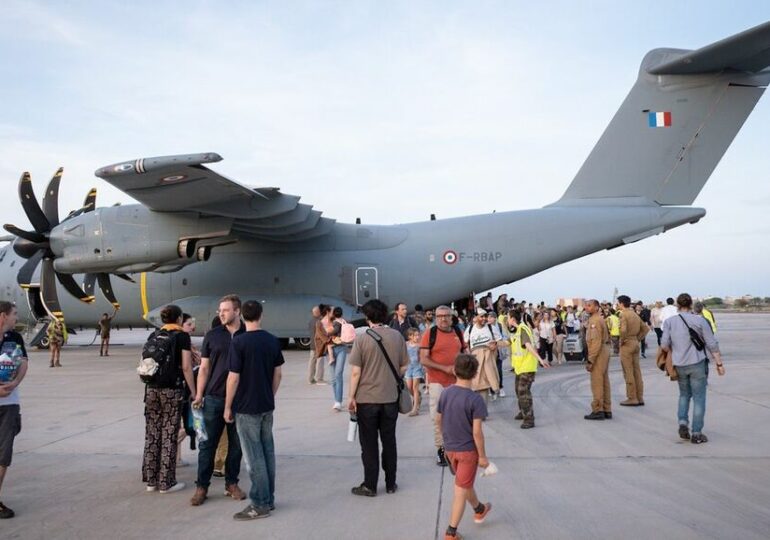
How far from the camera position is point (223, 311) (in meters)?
5.16

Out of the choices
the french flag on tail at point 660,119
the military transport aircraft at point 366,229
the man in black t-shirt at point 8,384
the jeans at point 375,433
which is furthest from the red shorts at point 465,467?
the french flag on tail at point 660,119

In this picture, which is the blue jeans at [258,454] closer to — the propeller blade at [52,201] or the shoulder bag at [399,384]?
the shoulder bag at [399,384]

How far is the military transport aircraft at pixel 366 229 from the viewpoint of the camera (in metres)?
14.4

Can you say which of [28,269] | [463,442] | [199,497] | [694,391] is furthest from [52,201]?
[694,391]

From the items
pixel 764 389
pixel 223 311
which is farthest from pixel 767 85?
pixel 223 311

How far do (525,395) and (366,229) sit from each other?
35.6 feet

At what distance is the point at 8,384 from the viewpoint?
15.6 ft

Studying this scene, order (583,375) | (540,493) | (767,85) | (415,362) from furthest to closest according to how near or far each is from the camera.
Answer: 1. (767,85)
2. (583,375)
3. (415,362)
4. (540,493)

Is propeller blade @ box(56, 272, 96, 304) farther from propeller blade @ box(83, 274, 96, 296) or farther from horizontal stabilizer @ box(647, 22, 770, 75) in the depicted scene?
horizontal stabilizer @ box(647, 22, 770, 75)

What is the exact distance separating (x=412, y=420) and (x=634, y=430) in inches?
114

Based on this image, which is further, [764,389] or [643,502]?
[764,389]

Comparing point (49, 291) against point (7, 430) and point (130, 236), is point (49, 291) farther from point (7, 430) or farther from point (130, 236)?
point (7, 430)

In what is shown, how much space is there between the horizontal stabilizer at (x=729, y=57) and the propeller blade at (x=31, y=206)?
1613 centimetres

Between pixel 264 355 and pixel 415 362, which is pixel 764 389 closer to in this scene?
pixel 415 362
